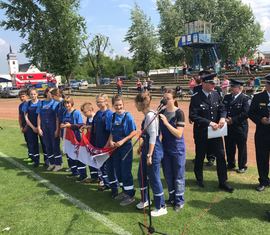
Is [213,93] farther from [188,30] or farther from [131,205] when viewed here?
[188,30]

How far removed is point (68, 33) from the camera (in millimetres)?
33500

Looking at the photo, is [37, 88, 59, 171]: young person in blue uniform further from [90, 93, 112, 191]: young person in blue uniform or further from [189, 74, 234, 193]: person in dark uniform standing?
[189, 74, 234, 193]: person in dark uniform standing

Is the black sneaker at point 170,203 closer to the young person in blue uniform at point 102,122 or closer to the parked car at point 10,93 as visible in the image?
the young person in blue uniform at point 102,122

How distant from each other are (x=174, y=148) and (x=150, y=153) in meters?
0.53

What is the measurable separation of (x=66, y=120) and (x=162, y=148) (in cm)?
276

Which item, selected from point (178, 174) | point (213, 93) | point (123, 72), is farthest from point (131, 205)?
point (123, 72)

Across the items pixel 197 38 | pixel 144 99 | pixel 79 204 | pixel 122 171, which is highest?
pixel 197 38

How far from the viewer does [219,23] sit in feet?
158

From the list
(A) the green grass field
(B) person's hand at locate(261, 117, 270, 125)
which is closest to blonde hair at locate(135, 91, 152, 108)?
(A) the green grass field

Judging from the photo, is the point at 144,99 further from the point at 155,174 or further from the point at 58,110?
the point at 58,110

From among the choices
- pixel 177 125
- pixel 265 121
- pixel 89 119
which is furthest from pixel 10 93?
pixel 265 121

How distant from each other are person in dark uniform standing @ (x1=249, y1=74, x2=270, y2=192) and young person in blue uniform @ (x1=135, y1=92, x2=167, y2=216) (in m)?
2.02

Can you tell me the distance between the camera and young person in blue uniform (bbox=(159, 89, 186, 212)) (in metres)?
4.81

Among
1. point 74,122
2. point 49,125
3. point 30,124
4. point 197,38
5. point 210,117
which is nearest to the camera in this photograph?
point 210,117
